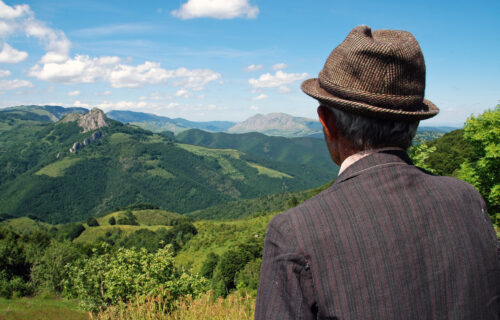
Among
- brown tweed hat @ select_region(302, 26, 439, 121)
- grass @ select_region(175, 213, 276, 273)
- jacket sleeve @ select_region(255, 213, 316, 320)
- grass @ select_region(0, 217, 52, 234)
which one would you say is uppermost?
brown tweed hat @ select_region(302, 26, 439, 121)

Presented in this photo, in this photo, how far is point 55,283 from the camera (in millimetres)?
49812

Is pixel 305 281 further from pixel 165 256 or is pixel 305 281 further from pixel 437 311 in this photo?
pixel 165 256

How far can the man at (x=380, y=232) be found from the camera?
1547 mm

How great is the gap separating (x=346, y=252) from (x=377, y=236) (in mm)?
164

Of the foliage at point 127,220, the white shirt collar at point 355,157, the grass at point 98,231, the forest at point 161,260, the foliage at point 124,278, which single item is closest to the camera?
the white shirt collar at point 355,157

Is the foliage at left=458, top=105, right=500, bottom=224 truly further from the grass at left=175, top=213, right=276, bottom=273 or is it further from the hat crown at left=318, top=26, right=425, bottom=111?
the grass at left=175, top=213, right=276, bottom=273

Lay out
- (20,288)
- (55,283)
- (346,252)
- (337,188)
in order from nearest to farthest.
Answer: (346,252) → (337,188) → (20,288) → (55,283)

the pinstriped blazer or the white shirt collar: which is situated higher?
the white shirt collar

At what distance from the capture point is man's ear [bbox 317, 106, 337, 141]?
1.95m

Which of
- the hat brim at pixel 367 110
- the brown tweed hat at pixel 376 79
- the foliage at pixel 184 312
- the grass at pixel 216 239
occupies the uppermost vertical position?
the brown tweed hat at pixel 376 79

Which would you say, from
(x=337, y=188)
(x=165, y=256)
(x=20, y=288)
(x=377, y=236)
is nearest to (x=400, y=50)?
(x=337, y=188)

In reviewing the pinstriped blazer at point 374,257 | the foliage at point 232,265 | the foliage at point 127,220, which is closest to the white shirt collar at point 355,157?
the pinstriped blazer at point 374,257

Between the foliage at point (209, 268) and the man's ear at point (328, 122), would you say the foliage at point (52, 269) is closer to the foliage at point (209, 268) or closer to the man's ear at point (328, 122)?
the foliage at point (209, 268)

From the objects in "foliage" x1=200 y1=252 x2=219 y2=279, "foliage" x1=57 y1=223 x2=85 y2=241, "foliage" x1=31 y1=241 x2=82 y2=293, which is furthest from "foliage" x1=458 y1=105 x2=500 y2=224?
"foliage" x1=57 y1=223 x2=85 y2=241
